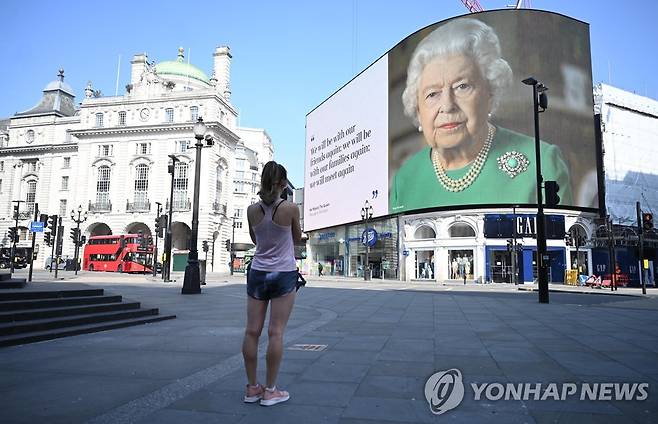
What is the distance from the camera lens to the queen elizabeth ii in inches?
1506

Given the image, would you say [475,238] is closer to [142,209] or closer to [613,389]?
→ [613,389]

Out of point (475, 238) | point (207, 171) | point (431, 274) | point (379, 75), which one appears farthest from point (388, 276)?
point (207, 171)

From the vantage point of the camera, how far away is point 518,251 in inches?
1519

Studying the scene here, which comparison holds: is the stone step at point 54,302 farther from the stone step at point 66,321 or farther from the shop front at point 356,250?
the shop front at point 356,250

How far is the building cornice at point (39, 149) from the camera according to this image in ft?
218

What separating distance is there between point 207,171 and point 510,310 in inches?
2035

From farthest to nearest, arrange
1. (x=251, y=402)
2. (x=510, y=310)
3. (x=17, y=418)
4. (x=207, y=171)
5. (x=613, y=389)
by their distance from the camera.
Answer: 1. (x=207, y=171)
2. (x=510, y=310)
3. (x=613, y=389)
4. (x=251, y=402)
5. (x=17, y=418)

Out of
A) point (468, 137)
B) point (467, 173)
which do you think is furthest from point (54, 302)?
point (468, 137)

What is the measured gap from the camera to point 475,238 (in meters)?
39.8

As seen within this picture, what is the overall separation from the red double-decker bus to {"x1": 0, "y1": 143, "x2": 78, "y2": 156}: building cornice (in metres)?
25.3

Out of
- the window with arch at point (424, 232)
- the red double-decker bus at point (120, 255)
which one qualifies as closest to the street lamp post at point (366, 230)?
the window with arch at point (424, 232)

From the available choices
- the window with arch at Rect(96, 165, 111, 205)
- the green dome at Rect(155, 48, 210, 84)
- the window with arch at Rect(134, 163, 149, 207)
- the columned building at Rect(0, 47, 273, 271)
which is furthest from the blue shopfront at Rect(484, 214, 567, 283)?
the green dome at Rect(155, 48, 210, 84)

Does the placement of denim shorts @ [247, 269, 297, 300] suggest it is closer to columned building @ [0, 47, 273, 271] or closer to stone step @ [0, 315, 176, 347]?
stone step @ [0, 315, 176, 347]

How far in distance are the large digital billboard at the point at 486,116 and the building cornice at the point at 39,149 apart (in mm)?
47804
